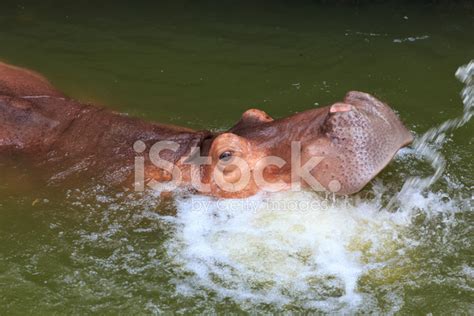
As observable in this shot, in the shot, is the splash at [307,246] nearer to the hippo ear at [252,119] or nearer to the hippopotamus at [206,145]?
the hippopotamus at [206,145]

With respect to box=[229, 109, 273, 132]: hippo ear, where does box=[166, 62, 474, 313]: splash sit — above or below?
below

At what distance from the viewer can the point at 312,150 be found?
12.9 ft

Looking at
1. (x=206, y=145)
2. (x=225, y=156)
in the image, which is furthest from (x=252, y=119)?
(x=225, y=156)

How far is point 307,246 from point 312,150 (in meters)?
0.69

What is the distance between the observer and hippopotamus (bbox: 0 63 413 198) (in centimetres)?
386

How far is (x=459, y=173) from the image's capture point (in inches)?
198

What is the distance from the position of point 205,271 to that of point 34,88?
265 centimetres

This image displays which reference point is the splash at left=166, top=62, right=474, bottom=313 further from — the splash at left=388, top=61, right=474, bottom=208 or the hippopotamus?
the hippopotamus

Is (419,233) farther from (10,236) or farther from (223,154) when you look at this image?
(10,236)

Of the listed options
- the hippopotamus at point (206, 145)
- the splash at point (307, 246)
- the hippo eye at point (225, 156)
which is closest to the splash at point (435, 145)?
the splash at point (307, 246)

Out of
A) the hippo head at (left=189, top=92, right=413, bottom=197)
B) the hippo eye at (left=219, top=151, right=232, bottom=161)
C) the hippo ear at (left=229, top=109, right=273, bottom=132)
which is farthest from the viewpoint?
the hippo ear at (left=229, top=109, right=273, bottom=132)

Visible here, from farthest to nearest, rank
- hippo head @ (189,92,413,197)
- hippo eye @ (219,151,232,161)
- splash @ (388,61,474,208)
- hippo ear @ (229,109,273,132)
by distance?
1. splash @ (388,61,474,208)
2. hippo ear @ (229,109,273,132)
3. hippo eye @ (219,151,232,161)
4. hippo head @ (189,92,413,197)

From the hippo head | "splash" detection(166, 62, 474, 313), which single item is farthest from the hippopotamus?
"splash" detection(166, 62, 474, 313)

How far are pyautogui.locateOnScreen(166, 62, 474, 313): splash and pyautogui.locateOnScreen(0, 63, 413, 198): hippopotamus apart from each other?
21cm
